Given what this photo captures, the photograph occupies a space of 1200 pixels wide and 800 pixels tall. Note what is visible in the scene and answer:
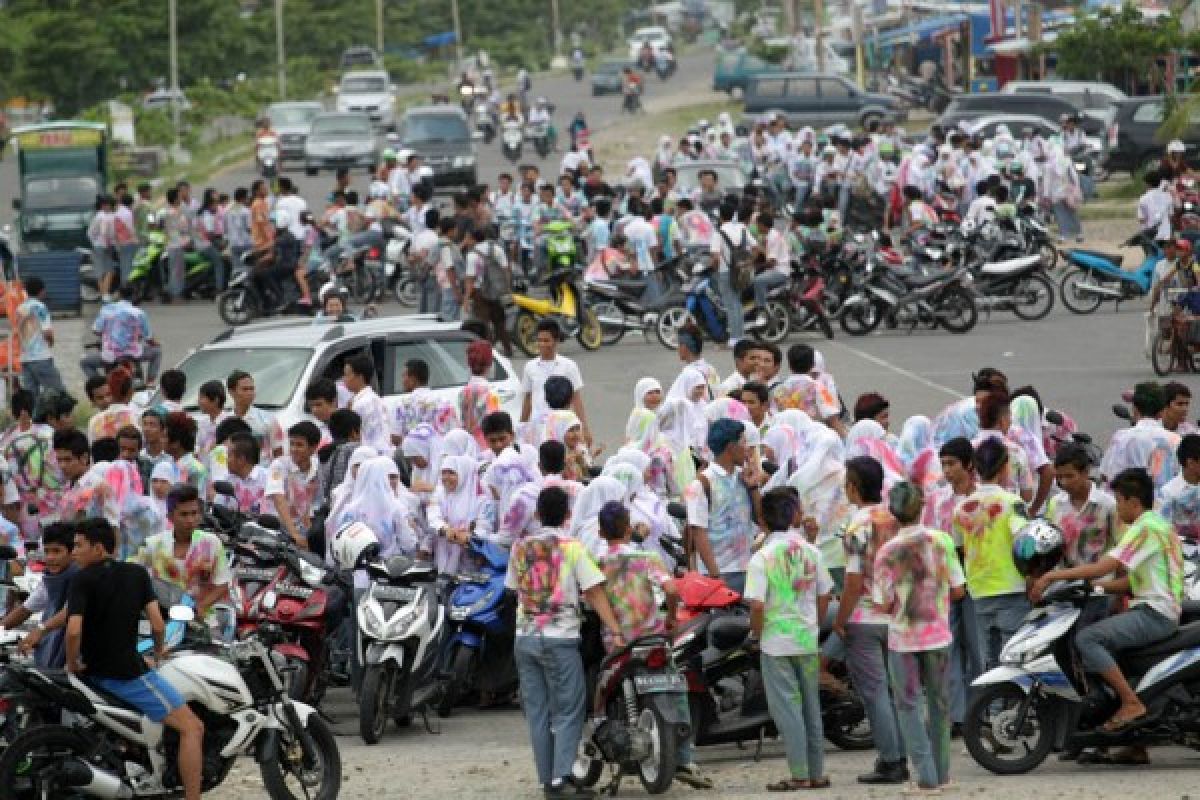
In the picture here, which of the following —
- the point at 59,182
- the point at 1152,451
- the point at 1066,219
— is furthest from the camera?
the point at 59,182

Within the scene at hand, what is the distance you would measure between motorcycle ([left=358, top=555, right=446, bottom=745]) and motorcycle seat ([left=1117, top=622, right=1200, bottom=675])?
356cm

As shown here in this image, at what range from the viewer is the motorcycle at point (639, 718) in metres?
10.9

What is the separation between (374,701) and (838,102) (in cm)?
4325

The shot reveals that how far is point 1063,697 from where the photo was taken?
11219 mm

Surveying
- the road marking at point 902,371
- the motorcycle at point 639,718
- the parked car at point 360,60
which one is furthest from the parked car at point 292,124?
the motorcycle at point 639,718

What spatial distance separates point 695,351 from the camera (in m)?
16.7

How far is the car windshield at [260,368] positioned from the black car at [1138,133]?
98.3ft

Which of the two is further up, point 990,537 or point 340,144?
point 340,144

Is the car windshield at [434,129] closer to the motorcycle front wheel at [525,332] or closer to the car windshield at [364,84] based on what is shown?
the car windshield at [364,84]

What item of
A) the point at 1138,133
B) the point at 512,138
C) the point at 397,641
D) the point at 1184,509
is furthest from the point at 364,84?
the point at 1184,509

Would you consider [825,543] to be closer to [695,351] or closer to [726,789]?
[726,789]

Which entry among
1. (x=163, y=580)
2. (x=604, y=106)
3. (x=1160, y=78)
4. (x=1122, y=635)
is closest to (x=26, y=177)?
(x=1160, y=78)

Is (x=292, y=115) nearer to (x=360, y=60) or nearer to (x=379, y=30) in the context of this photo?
(x=360, y=60)

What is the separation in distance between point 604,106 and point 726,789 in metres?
70.6
